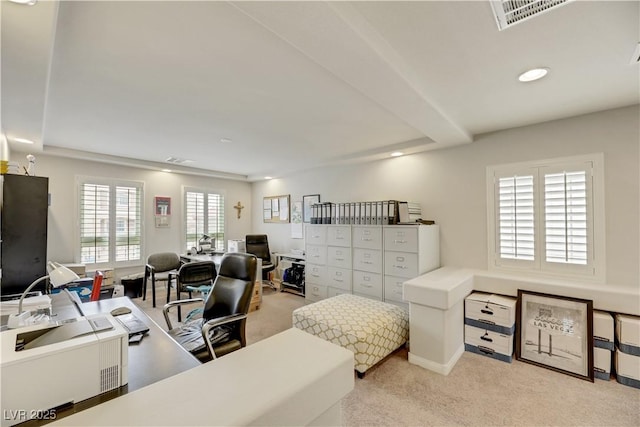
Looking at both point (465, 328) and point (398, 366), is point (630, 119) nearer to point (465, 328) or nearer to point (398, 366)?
point (465, 328)

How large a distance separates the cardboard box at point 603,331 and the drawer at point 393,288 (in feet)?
5.63

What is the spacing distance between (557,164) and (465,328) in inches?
77.2

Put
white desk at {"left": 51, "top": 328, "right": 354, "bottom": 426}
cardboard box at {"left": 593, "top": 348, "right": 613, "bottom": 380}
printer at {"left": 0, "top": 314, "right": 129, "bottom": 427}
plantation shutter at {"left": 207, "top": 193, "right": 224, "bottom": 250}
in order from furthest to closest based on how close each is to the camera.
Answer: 1. plantation shutter at {"left": 207, "top": 193, "right": 224, "bottom": 250}
2. cardboard box at {"left": 593, "top": 348, "right": 613, "bottom": 380}
3. printer at {"left": 0, "top": 314, "right": 129, "bottom": 427}
4. white desk at {"left": 51, "top": 328, "right": 354, "bottom": 426}

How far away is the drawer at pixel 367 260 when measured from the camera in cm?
372

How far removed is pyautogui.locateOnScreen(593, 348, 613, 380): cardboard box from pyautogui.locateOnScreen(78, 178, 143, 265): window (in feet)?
20.6

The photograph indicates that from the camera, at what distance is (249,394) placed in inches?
29.4

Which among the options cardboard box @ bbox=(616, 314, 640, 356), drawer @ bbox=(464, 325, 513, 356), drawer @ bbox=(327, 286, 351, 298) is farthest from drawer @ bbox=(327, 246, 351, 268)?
cardboard box @ bbox=(616, 314, 640, 356)

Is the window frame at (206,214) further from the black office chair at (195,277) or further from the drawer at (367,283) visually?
the drawer at (367,283)

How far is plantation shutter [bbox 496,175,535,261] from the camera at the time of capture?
304cm

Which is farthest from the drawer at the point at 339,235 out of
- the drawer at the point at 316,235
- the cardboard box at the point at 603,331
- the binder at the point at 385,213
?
the cardboard box at the point at 603,331

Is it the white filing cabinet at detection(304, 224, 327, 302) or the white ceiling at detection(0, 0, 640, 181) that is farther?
the white filing cabinet at detection(304, 224, 327, 302)

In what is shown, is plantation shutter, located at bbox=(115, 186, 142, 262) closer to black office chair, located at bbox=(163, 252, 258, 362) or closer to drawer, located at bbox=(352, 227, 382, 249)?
black office chair, located at bbox=(163, 252, 258, 362)

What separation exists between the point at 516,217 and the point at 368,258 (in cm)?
178

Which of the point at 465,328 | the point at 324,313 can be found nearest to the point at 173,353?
the point at 324,313
